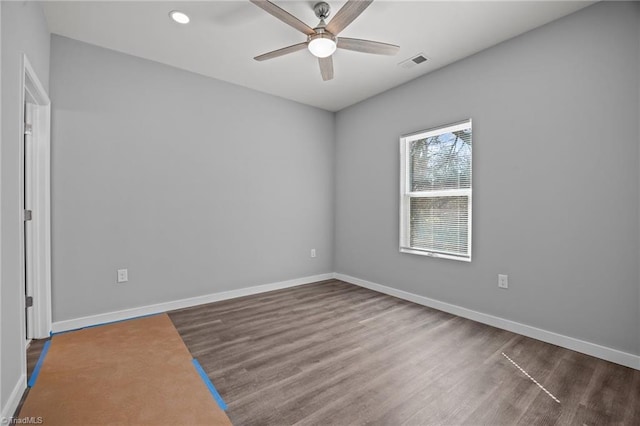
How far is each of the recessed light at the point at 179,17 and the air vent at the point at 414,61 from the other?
2179mm

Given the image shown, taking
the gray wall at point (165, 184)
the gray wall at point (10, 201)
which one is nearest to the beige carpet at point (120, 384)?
the gray wall at point (10, 201)

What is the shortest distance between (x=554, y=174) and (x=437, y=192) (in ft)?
3.72

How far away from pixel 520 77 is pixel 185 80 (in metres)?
3.54

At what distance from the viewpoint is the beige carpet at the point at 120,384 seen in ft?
5.07

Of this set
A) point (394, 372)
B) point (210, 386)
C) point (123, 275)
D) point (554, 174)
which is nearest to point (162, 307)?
point (123, 275)

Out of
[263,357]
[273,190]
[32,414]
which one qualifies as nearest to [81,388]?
[32,414]

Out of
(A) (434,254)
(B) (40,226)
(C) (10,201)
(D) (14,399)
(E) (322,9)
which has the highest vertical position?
(E) (322,9)

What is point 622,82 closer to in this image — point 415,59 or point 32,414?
point 415,59

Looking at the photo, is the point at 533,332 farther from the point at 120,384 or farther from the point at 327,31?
the point at 120,384

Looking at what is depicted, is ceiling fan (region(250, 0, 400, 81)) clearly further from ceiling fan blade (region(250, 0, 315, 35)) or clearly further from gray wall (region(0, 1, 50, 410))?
gray wall (region(0, 1, 50, 410))

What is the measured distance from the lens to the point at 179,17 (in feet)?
7.85

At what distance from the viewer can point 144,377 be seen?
192cm

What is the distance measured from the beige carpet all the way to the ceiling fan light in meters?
2.60

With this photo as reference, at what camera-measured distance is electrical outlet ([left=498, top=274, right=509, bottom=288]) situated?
2704 millimetres
